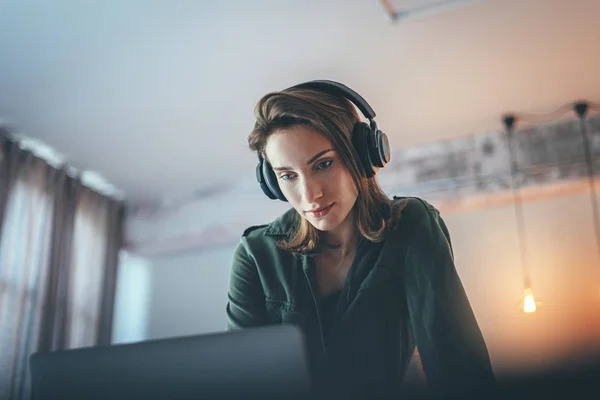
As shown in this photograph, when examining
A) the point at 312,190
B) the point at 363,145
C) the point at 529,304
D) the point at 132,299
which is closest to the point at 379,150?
the point at 363,145

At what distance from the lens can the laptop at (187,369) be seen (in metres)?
0.61

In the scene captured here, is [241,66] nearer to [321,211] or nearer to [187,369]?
[321,211]

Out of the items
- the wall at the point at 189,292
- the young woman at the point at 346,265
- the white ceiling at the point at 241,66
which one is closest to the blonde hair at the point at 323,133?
the young woman at the point at 346,265

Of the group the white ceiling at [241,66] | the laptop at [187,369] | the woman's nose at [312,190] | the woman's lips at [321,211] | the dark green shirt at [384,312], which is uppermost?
the white ceiling at [241,66]

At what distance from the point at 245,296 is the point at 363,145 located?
312 mm

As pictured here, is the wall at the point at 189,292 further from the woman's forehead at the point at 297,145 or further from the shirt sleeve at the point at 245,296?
the woman's forehead at the point at 297,145

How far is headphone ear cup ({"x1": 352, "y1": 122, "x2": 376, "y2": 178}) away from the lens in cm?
106

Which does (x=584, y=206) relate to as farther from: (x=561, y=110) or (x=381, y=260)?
(x=381, y=260)

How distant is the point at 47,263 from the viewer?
331 cm

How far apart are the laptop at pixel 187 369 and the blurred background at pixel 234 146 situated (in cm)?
188

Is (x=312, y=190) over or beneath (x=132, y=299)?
beneath

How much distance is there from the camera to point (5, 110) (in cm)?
299

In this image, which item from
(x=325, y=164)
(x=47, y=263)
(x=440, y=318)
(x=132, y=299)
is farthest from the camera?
(x=132, y=299)

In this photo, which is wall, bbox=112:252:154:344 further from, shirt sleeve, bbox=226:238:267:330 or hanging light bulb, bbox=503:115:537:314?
shirt sleeve, bbox=226:238:267:330
